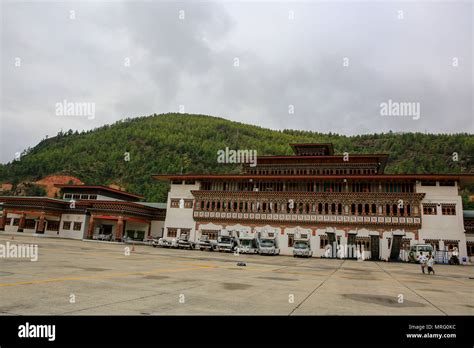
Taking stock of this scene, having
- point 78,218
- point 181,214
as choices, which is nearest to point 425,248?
point 181,214

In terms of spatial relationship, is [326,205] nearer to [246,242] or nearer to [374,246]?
[374,246]

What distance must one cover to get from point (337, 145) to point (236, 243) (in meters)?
114

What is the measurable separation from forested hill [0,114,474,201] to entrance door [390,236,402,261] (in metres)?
80.3

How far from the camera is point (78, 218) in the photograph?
6297cm

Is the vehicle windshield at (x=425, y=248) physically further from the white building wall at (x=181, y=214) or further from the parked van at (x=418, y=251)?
the white building wall at (x=181, y=214)

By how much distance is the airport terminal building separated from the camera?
1881 inches

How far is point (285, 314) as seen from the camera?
845cm

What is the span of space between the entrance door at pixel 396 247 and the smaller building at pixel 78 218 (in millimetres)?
37805

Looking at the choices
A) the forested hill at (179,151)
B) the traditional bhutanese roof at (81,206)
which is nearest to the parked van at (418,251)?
the traditional bhutanese roof at (81,206)

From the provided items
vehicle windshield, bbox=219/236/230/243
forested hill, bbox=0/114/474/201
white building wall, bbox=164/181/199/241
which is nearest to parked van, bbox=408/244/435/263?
vehicle windshield, bbox=219/236/230/243

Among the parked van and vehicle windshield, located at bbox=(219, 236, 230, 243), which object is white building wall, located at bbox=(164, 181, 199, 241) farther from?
the parked van

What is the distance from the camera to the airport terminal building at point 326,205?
47.8 m
